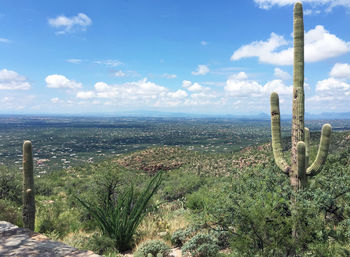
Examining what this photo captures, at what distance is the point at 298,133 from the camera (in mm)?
5973

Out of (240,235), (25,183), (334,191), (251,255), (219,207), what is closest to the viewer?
(251,255)

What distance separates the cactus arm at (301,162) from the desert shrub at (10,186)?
39.9ft

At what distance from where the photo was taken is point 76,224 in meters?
8.64

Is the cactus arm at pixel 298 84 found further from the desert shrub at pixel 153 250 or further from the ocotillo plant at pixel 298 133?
the desert shrub at pixel 153 250

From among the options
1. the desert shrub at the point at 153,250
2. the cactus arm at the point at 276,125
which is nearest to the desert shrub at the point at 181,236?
the desert shrub at the point at 153,250

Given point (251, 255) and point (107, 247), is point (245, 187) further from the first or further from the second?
point (107, 247)

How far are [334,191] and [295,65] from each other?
319cm

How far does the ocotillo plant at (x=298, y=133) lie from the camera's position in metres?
5.76

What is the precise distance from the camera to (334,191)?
17.7 feet

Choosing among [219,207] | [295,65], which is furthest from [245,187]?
[295,65]

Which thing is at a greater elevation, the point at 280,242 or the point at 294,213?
the point at 294,213

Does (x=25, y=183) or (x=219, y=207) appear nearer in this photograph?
(x=219, y=207)

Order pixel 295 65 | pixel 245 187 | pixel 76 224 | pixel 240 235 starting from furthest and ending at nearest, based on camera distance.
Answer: pixel 76 224
pixel 295 65
pixel 245 187
pixel 240 235

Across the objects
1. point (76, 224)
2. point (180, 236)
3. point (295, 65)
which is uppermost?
point (295, 65)
